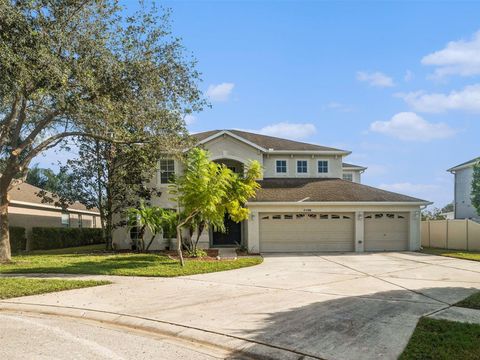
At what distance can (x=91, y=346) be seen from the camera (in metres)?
6.39

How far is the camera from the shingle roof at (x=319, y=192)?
21938 mm

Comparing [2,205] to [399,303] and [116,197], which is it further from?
[399,303]

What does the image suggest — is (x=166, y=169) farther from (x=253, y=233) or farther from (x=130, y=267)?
(x=130, y=267)

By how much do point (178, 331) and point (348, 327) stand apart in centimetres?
283

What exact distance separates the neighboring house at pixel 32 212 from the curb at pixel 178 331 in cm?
1512

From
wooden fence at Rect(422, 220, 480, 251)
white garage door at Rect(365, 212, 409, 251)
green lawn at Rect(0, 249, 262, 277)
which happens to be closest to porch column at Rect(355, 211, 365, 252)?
white garage door at Rect(365, 212, 409, 251)

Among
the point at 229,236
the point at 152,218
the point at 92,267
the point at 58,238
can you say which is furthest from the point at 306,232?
the point at 58,238

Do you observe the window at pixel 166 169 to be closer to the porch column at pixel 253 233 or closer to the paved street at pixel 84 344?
the porch column at pixel 253 233

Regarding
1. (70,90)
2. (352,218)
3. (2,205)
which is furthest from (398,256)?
(2,205)

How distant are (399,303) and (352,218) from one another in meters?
13.4

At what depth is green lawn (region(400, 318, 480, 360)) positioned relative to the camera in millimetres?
5738

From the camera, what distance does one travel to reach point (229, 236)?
968 inches

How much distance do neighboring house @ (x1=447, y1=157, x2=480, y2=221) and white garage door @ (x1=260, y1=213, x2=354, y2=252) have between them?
1454cm

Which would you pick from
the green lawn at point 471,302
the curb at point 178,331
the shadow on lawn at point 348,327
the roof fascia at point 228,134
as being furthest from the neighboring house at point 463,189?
the curb at point 178,331
